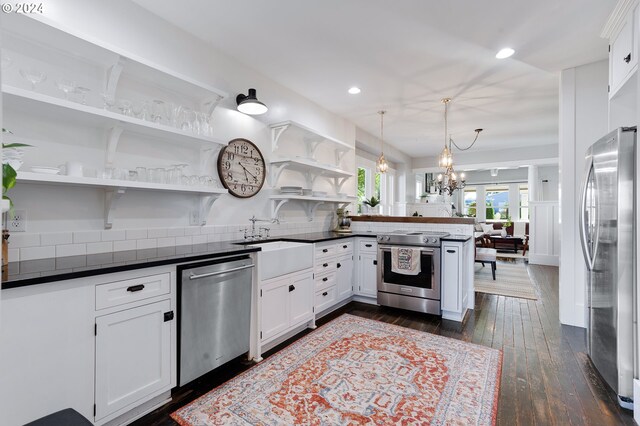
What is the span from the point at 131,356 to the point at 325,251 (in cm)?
211

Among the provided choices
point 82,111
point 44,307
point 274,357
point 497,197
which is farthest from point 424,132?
point 497,197

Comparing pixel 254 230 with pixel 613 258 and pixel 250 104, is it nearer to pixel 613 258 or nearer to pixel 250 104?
pixel 250 104

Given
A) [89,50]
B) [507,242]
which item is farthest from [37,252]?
[507,242]

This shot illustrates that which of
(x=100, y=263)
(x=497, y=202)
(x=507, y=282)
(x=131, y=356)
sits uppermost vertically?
(x=497, y=202)

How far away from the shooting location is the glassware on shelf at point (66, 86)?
6.36ft

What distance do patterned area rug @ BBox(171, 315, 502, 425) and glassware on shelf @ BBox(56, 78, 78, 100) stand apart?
203cm

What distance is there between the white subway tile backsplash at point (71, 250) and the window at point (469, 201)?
1149 centimetres

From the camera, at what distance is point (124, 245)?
2.35m

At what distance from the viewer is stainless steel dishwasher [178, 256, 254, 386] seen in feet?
7.02

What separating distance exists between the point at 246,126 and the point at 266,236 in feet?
3.79

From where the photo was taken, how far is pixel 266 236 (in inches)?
138

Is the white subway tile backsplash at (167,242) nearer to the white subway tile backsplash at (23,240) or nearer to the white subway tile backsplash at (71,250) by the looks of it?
the white subway tile backsplash at (71,250)

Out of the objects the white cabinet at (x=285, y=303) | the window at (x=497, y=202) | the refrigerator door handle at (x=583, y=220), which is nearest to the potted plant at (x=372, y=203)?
the white cabinet at (x=285, y=303)

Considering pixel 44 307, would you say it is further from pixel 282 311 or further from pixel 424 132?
pixel 424 132
